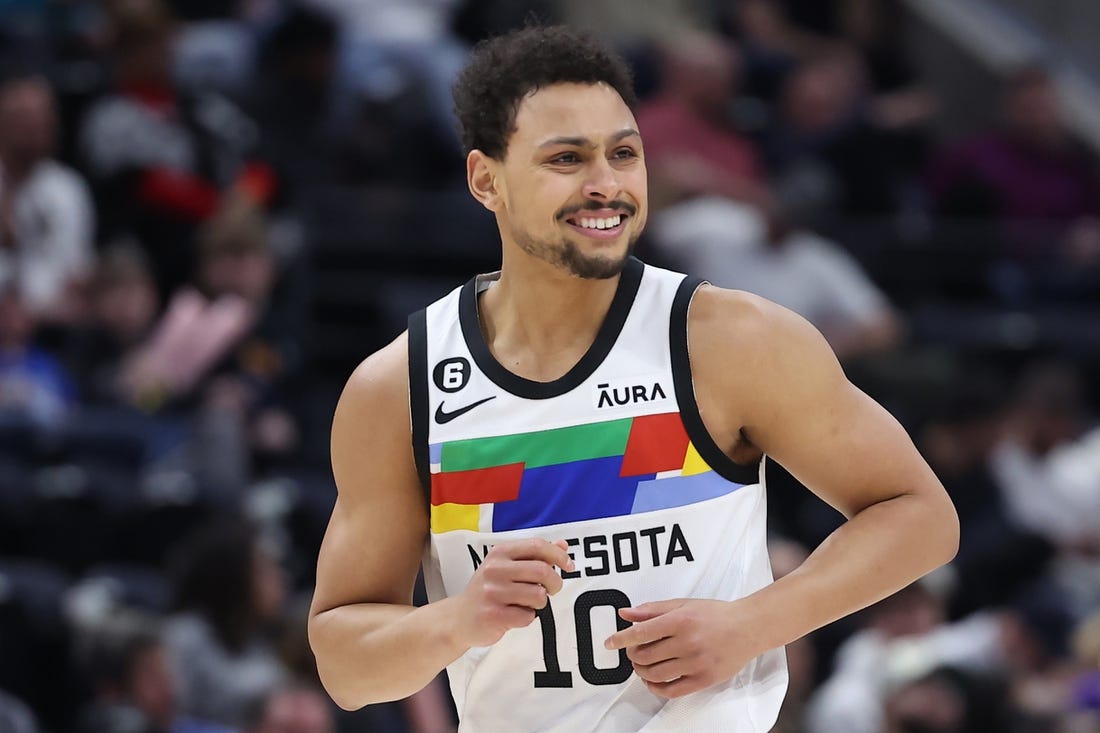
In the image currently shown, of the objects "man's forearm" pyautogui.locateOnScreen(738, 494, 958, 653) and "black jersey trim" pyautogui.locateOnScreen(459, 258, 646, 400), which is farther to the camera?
"black jersey trim" pyautogui.locateOnScreen(459, 258, 646, 400)

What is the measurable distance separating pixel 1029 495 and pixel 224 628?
4.32 m

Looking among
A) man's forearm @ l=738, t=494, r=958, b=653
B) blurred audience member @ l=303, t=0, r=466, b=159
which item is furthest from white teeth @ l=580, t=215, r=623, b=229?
blurred audience member @ l=303, t=0, r=466, b=159

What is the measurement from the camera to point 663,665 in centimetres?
321

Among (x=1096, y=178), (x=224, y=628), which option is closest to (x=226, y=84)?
(x=224, y=628)

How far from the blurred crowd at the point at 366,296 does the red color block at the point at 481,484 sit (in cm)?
263

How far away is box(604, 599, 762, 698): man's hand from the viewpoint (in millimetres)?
3197

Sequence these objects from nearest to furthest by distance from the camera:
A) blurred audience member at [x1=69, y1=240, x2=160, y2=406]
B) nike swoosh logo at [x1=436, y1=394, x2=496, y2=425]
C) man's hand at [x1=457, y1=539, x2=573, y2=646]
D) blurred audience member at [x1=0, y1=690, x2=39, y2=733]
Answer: man's hand at [x1=457, y1=539, x2=573, y2=646] < nike swoosh logo at [x1=436, y1=394, x2=496, y2=425] < blurred audience member at [x1=0, y1=690, x2=39, y2=733] < blurred audience member at [x1=69, y1=240, x2=160, y2=406]

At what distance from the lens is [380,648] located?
3.42 meters

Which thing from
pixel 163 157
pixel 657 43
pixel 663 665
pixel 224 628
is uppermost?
pixel 657 43

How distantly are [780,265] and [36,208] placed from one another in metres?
3.73

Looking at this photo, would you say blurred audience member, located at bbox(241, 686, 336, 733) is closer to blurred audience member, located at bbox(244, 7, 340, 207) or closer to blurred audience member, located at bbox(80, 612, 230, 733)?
blurred audience member, located at bbox(80, 612, 230, 733)

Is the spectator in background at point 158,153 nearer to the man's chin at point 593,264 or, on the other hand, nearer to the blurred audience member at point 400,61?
the blurred audience member at point 400,61

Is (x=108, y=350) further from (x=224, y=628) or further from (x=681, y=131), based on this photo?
(x=681, y=131)

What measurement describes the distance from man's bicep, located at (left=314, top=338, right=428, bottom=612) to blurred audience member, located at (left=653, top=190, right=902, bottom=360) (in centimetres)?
590
